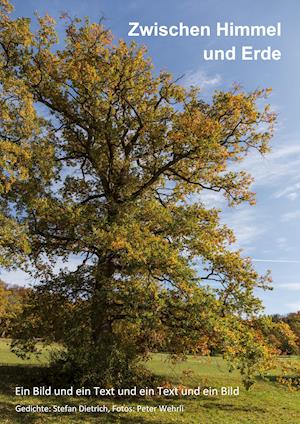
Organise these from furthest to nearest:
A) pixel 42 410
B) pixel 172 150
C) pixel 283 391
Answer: pixel 283 391
pixel 172 150
pixel 42 410

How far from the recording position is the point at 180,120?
2419 cm

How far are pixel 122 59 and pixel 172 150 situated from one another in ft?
17.9

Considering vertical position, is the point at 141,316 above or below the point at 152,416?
above

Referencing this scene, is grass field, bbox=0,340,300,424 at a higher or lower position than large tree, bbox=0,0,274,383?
lower

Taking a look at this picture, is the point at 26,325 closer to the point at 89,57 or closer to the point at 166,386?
the point at 166,386

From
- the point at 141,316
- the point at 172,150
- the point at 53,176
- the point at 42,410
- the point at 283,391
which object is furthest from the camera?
the point at 283,391

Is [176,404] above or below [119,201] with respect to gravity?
below

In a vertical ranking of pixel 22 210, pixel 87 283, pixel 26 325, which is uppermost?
pixel 22 210

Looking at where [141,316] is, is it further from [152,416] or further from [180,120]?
[180,120]

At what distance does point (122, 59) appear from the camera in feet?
78.6

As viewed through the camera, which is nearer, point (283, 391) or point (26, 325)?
point (26, 325)

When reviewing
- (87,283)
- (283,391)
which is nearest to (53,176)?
(87,283)

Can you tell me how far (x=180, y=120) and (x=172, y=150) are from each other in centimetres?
171

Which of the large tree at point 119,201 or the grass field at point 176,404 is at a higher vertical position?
the large tree at point 119,201
